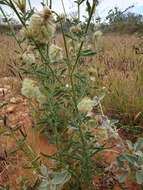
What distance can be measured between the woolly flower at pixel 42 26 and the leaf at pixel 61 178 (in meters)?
0.63

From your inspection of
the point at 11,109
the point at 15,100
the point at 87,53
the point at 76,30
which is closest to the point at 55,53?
the point at 76,30

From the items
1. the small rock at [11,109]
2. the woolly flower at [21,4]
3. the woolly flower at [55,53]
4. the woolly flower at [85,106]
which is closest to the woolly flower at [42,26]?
the woolly flower at [21,4]

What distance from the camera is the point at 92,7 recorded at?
4.22 ft

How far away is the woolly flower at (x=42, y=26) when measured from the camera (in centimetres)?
127

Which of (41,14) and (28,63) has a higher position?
(41,14)

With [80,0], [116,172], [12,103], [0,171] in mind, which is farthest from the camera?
[12,103]

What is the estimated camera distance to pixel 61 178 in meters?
1.65

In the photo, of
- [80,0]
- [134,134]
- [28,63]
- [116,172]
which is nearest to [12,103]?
[134,134]

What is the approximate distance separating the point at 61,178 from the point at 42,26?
0.67 m

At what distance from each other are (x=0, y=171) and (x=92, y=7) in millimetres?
1724

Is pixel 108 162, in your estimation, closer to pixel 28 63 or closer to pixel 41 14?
pixel 28 63

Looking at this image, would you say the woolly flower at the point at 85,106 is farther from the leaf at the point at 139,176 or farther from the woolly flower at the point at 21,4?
the woolly flower at the point at 21,4

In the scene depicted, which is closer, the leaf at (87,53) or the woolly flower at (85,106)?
the leaf at (87,53)

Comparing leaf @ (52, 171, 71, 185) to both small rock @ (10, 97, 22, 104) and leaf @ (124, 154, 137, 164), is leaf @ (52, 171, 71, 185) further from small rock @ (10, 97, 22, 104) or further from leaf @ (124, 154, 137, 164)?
small rock @ (10, 97, 22, 104)
